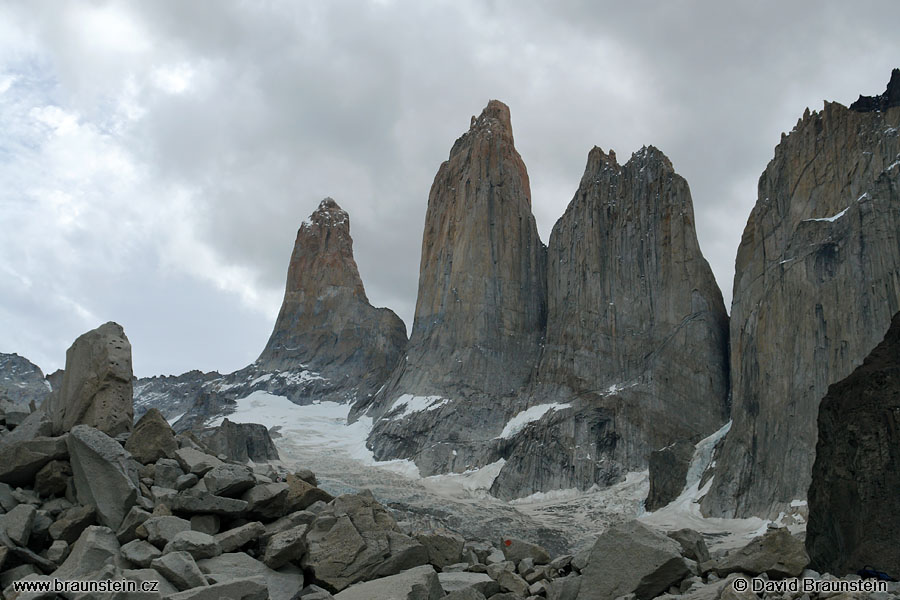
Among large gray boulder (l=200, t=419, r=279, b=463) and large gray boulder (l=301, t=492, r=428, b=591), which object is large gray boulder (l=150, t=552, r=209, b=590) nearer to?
large gray boulder (l=301, t=492, r=428, b=591)

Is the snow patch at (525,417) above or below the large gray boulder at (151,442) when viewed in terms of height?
above

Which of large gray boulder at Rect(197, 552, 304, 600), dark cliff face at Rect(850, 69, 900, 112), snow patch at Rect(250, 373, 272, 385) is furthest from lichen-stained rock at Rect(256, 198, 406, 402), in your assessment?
large gray boulder at Rect(197, 552, 304, 600)

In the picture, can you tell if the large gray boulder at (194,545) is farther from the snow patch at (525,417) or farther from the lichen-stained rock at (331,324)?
the lichen-stained rock at (331,324)

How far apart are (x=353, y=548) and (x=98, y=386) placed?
6785 mm

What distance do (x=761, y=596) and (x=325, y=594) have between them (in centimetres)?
596

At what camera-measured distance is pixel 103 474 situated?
41.5ft

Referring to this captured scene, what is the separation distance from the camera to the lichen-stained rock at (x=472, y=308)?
94.2 metres

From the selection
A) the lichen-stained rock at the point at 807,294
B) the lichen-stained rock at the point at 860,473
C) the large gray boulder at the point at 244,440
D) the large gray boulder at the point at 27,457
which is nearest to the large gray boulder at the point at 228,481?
the large gray boulder at the point at 27,457

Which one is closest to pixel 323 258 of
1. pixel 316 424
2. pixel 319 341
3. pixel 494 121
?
pixel 319 341

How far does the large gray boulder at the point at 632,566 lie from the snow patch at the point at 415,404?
83664 millimetres

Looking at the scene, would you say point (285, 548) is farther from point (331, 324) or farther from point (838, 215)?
point (331, 324)

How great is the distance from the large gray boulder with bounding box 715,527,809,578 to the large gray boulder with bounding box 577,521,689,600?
0.98m

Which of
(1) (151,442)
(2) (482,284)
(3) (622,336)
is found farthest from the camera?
(2) (482,284)

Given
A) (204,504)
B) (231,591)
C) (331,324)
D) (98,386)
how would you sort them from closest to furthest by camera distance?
(231,591), (204,504), (98,386), (331,324)
